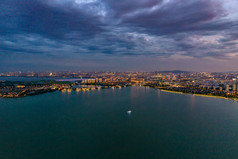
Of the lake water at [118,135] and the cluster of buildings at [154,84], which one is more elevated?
the cluster of buildings at [154,84]

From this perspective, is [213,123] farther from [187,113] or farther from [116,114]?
[116,114]

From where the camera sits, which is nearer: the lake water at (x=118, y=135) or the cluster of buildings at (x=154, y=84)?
the lake water at (x=118, y=135)

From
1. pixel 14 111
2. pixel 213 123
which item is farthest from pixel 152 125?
pixel 14 111

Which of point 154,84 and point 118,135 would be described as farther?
point 154,84

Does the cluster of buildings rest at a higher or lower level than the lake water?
higher

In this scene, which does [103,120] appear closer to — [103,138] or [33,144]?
[103,138]

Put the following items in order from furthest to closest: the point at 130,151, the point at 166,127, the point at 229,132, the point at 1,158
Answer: the point at 166,127, the point at 229,132, the point at 130,151, the point at 1,158

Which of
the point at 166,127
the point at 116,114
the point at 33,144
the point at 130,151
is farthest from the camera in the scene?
the point at 116,114

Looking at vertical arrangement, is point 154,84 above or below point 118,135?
above

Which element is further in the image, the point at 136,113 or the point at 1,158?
the point at 136,113

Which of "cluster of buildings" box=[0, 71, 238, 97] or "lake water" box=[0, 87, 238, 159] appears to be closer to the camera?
"lake water" box=[0, 87, 238, 159]
